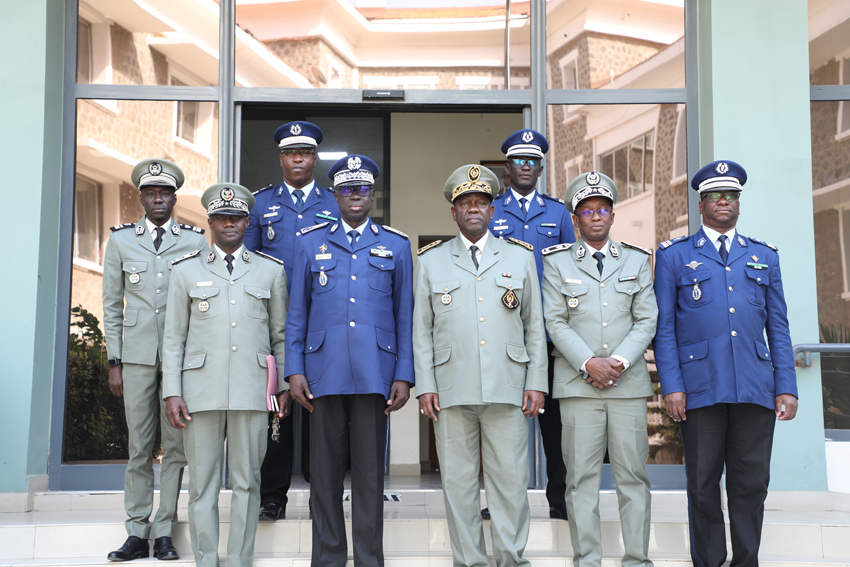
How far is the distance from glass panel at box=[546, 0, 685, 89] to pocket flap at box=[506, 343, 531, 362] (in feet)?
8.56

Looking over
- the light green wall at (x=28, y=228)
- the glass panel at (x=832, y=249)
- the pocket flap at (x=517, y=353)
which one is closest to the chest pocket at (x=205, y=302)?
the pocket flap at (x=517, y=353)

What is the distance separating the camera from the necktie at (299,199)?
4.64 metres

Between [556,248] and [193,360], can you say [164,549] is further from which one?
[556,248]

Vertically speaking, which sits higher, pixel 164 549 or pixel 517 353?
pixel 517 353

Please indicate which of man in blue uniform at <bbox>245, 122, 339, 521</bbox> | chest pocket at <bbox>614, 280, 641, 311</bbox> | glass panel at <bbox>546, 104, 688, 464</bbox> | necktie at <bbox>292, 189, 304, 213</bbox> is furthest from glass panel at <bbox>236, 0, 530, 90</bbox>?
chest pocket at <bbox>614, 280, 641, 311</bbox>

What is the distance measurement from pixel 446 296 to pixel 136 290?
172 centimetres

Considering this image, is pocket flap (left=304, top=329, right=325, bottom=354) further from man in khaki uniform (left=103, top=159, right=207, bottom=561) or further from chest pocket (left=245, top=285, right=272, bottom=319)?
man in khaki uniform (left=103, top=159, right=207, bottom=561)

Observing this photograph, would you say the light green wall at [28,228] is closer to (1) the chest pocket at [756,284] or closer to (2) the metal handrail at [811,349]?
(1) the chest pocket at [756,284]

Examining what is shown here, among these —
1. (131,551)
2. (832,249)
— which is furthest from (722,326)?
(131,551)

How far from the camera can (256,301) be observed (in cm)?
405

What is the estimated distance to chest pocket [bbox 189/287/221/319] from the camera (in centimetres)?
399

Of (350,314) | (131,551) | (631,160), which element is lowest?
(131,551)

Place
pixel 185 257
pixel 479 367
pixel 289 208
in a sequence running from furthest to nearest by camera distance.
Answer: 1. pixel 289 208
2. pixel 185 257
3. pixel 479 367

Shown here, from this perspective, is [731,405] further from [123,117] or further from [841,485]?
[123,117]
